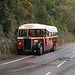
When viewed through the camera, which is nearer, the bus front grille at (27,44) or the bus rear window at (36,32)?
the bus front grille at (27,44)

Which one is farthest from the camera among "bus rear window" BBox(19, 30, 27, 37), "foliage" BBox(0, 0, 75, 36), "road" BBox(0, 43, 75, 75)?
"bus rear window" BBox(19, 30, 27, 37)

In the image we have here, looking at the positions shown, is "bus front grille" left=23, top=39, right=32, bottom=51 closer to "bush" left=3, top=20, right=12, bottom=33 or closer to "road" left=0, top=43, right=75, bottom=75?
"bush" left=3, top=20, right=12, bottom=33

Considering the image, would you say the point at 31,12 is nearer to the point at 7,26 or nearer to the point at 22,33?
the point at 7,26

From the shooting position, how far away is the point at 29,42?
1994 cm

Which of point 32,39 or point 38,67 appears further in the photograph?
point 32,39

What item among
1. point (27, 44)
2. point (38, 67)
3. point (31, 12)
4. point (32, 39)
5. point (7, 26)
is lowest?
point (38, 67)

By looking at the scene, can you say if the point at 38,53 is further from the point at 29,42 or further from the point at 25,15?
the point at 25,15

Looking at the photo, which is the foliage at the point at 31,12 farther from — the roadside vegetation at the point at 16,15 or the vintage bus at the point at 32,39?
the vintage bus at the point at 32,39

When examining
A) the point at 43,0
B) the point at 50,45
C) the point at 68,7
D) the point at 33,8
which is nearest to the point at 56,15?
the point at 68,7

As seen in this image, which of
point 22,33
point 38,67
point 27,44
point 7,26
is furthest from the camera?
point 7,26

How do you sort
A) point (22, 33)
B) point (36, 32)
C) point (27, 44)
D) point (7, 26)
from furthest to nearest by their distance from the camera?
point (7, 26), point (36, 32), point (22, 33), point (27, 44)

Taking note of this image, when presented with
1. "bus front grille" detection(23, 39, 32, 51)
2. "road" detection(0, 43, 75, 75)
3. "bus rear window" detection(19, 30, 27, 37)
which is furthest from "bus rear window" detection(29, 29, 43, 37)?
"road" detection(0, 43, 75, 75)

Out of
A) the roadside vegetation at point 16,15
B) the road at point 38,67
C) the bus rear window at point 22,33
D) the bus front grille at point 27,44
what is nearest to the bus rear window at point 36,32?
the bus rear window at point 22,33

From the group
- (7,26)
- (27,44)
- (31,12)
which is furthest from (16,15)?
(27,44)
